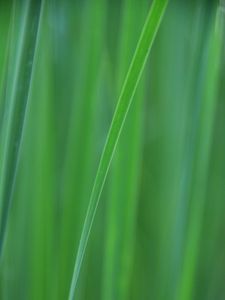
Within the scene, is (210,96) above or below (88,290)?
above

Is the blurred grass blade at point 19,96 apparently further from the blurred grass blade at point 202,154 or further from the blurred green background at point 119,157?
the blurred grass blade at point 202,154

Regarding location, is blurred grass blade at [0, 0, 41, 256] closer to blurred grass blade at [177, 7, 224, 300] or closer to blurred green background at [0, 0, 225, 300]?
blurred green background at [0, 0, 225, 300]

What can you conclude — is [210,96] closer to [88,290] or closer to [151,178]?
[151,178]

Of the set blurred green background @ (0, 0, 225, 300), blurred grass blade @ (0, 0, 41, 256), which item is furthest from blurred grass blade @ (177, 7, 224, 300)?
blurred grass blade @ (0, 0, 41, 256)

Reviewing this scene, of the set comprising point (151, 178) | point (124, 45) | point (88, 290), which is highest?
point (124, 45)

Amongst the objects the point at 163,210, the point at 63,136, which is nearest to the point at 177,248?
the point at 163,210
